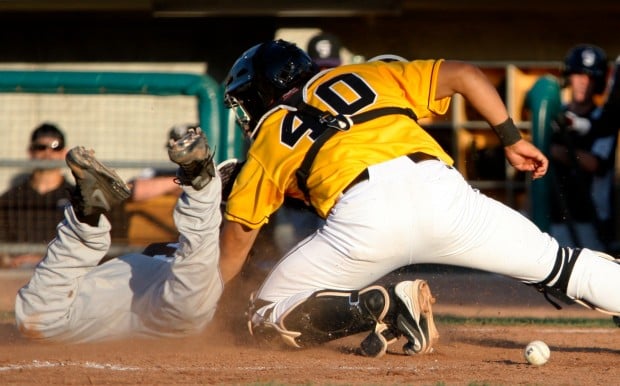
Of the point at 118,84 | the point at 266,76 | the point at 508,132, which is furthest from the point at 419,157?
the point at 118,84

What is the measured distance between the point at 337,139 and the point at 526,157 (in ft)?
3.15

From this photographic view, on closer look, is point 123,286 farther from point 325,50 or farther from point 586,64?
point 586,64

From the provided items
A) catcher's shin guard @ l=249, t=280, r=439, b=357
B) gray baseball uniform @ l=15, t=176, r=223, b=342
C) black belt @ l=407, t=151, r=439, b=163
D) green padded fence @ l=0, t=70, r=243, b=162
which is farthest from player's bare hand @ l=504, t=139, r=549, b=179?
green padded fence @ l=0, t=70, r=243, b=162

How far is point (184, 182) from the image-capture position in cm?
537

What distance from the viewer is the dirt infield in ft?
16.4

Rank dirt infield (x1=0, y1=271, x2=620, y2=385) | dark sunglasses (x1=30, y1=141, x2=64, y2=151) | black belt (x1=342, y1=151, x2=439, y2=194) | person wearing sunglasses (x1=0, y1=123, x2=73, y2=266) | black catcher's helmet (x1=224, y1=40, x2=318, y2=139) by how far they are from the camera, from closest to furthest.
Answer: dirt infield (x1=0, y1=271, x2=620, y2=385) < black belt (x1=342, y1=151, x2=439, y2=194) < black catcher's helmet (x1=224, y1=40, x2=318, y2=139) < person wearing sunglasses (x1=0, y1=123, x2=73, y2=266) < dark sunglasses (x1=30, y1=141, x2=64, y2=151)

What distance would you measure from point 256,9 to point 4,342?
21.1 feet

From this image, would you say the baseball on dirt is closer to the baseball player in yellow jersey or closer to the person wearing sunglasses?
A: the baseball player in yellow jersey

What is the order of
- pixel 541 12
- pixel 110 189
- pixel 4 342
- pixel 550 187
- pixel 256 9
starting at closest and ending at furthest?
pixel 110 189 < pixel 4 342 < pixel 550 187 < pixel 256 9 < pixel 541 12

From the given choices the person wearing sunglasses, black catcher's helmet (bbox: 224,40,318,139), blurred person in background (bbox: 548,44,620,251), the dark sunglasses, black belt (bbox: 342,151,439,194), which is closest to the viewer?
black belt (bbox: 342,151,439,194)

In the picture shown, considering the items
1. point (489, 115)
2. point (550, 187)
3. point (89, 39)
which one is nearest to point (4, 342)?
point (489, 115)

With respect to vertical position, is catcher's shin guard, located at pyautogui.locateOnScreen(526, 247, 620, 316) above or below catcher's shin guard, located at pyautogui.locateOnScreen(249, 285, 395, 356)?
above

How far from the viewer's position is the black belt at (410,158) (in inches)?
215

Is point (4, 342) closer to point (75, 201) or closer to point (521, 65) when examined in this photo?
point (75, 201)
